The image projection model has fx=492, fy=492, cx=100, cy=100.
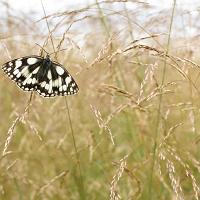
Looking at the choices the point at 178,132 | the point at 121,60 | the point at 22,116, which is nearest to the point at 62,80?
the point at 22,116

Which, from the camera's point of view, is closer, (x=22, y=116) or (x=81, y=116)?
(x=22, y=116)

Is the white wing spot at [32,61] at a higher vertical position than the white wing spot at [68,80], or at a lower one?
higher

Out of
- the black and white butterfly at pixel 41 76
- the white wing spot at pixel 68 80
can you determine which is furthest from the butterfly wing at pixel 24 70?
the white wing spot at pixel 68 80

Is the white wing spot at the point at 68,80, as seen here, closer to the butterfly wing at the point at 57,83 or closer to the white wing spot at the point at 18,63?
the butterfly wing at the point at 57,83

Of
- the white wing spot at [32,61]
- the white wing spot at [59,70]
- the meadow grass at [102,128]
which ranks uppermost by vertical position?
the white wing spot at [32,61]

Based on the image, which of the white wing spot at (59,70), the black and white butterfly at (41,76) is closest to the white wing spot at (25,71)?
the black and white butterfly at (41,76)

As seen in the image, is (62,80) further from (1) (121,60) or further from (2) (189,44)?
(1) (121,60)

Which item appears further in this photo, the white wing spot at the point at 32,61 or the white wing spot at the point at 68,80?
the white wing spot at the point at 32,61
